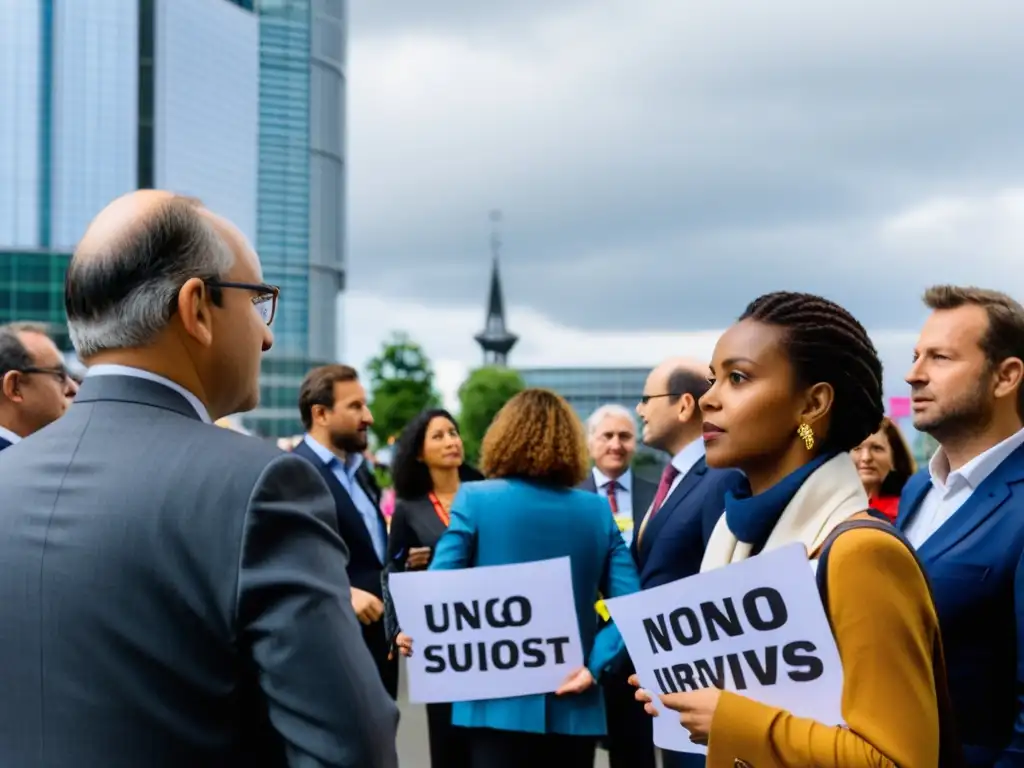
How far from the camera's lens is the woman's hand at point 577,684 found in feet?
16.4

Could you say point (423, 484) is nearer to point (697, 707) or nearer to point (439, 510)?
point (439, 510)

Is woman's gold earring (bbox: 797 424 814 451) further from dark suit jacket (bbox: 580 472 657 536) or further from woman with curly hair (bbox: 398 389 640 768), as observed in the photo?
dark suit jacket (bbox: 580 472 657 536)

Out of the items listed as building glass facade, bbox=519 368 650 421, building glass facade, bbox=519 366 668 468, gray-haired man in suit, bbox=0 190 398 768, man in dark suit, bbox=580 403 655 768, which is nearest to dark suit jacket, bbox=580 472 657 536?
man in dark suit, bbox=580 403 655 768

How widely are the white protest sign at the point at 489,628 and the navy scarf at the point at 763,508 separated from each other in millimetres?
2252

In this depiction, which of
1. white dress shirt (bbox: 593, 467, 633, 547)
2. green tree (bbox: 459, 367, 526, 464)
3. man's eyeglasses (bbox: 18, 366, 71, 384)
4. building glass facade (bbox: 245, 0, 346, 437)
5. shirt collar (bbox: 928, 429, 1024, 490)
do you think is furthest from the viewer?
building glass facade (bbox: 245, 0, 346, 437)

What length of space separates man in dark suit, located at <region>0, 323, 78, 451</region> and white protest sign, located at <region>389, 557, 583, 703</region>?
1.49 meters

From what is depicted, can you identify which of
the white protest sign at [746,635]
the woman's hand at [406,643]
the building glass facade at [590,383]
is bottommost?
the building glass facade at [590,383]

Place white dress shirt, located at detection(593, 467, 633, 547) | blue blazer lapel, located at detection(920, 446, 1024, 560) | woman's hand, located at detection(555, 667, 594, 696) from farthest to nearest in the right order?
1. white dress shirt, located at detection(593, 467, 633, 547)
2. woman's hand, located at detection(555, 667, 594, 696)
3. blue blazer lapel, located at detection(920, 446, 1024, 560)

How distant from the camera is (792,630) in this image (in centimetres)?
240

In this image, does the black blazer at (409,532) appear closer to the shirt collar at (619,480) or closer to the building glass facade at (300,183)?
the shirt collar at (619,480)

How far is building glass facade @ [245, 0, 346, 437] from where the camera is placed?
11088 cm

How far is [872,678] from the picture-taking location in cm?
226

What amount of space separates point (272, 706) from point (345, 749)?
0.38 ft

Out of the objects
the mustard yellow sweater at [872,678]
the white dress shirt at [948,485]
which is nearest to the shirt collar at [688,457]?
the white dress shirt at [948,485]
